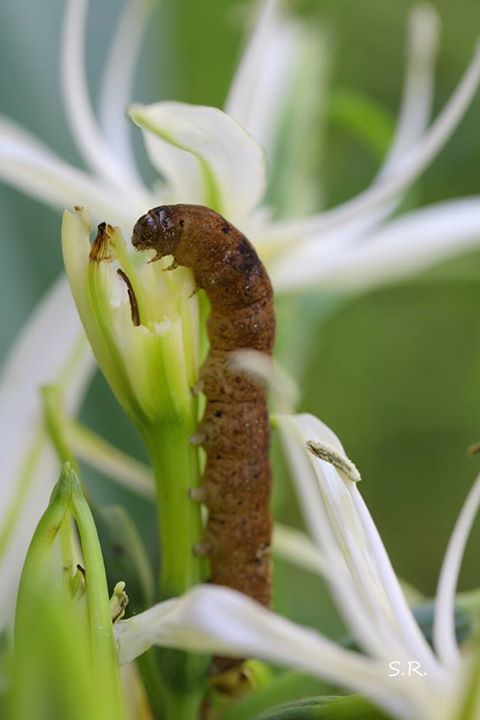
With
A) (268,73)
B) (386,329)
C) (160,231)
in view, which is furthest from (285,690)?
(386,329)

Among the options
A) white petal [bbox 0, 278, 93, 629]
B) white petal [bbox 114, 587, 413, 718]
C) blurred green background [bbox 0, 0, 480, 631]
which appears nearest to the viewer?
white petal [bbox 114, 587, 413, 718]

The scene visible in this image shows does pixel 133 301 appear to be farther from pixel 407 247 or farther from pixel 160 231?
pixel 407 247

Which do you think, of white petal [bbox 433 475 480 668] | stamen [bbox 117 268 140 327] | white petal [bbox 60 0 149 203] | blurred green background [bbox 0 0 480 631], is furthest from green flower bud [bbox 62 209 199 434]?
blurred green background [bbox 0 0 480 631]

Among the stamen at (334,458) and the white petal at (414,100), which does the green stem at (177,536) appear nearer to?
the stamen at (334,458)

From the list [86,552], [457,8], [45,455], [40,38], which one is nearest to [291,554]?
[45,455]

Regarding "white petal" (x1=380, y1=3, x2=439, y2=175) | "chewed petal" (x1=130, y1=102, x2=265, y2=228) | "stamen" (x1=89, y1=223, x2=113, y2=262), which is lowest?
"stamen" (x1=89, y1=223, x2=113, y2=262)

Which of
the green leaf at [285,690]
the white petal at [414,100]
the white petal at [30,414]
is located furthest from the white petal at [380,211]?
the green leaf at [285,690]

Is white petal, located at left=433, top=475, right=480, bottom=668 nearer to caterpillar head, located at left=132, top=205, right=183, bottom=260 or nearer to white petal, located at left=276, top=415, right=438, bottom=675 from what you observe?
white petal, located at left=276, top=415, right=438, bottom=675
